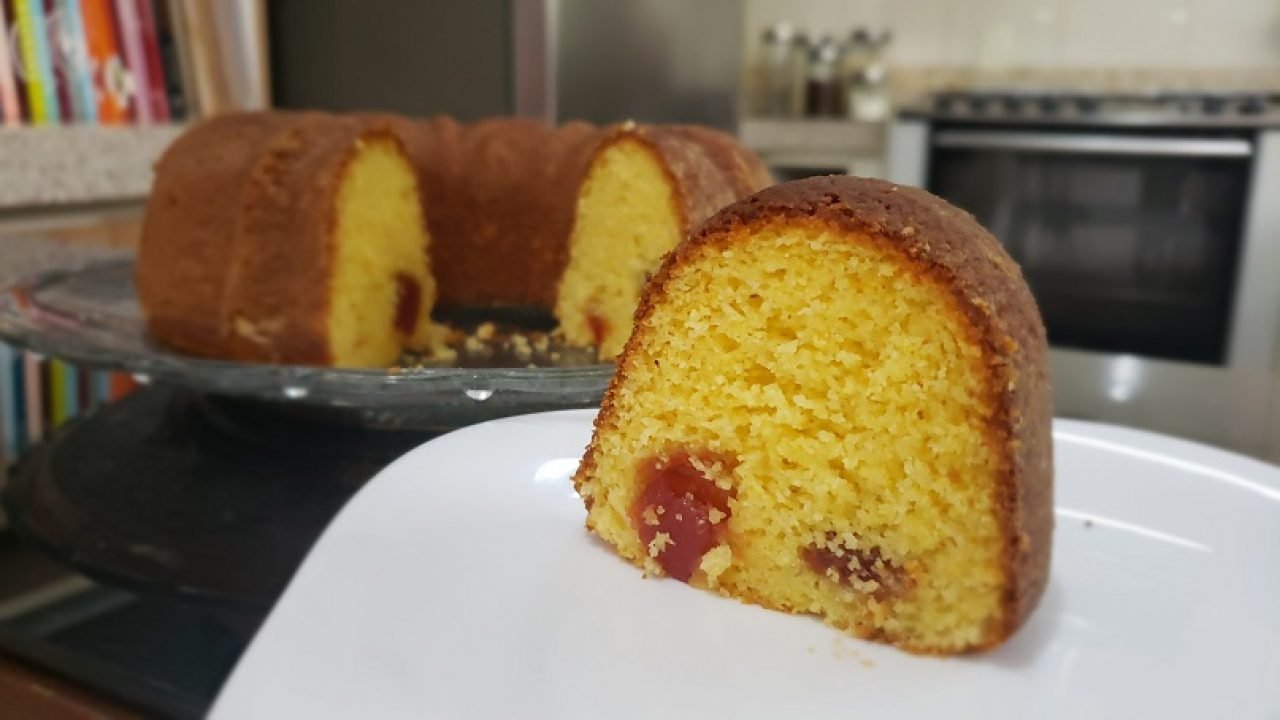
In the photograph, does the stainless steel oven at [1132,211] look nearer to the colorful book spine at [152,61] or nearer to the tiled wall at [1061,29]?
the tiled wall at [1061,29]

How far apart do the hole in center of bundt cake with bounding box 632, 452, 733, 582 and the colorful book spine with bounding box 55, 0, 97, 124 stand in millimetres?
1616

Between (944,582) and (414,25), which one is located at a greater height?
(414,25)

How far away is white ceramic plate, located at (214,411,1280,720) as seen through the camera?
0.38 m

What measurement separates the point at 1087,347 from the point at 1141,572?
2.17 m

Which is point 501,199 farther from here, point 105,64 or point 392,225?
point 105,64

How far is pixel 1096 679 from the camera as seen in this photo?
1.34ft

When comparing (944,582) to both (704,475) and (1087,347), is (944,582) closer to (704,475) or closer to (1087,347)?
(704,475)

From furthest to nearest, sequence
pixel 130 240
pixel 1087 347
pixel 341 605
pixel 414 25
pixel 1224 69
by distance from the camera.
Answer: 1. pixel 1224 69
2. pixel 1087 347
3. pixel 414 25
4. pixel 130 240
5. pixel 341 605

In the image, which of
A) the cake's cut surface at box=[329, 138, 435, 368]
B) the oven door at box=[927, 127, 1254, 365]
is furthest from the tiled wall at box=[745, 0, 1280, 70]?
the cake's cut surface at box=[329, 138, 435, 368]

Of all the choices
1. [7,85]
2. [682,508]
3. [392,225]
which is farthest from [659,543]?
[7,85]

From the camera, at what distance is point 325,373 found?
65 centimetres

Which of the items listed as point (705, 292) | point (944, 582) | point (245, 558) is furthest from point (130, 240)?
point (944, 582)

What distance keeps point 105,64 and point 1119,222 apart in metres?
2.18

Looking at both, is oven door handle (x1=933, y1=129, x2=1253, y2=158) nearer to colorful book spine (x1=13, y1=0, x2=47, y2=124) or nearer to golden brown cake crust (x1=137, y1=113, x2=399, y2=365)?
golden brown cake crust (x1=137, y1=113, x2=399, y2=365)
